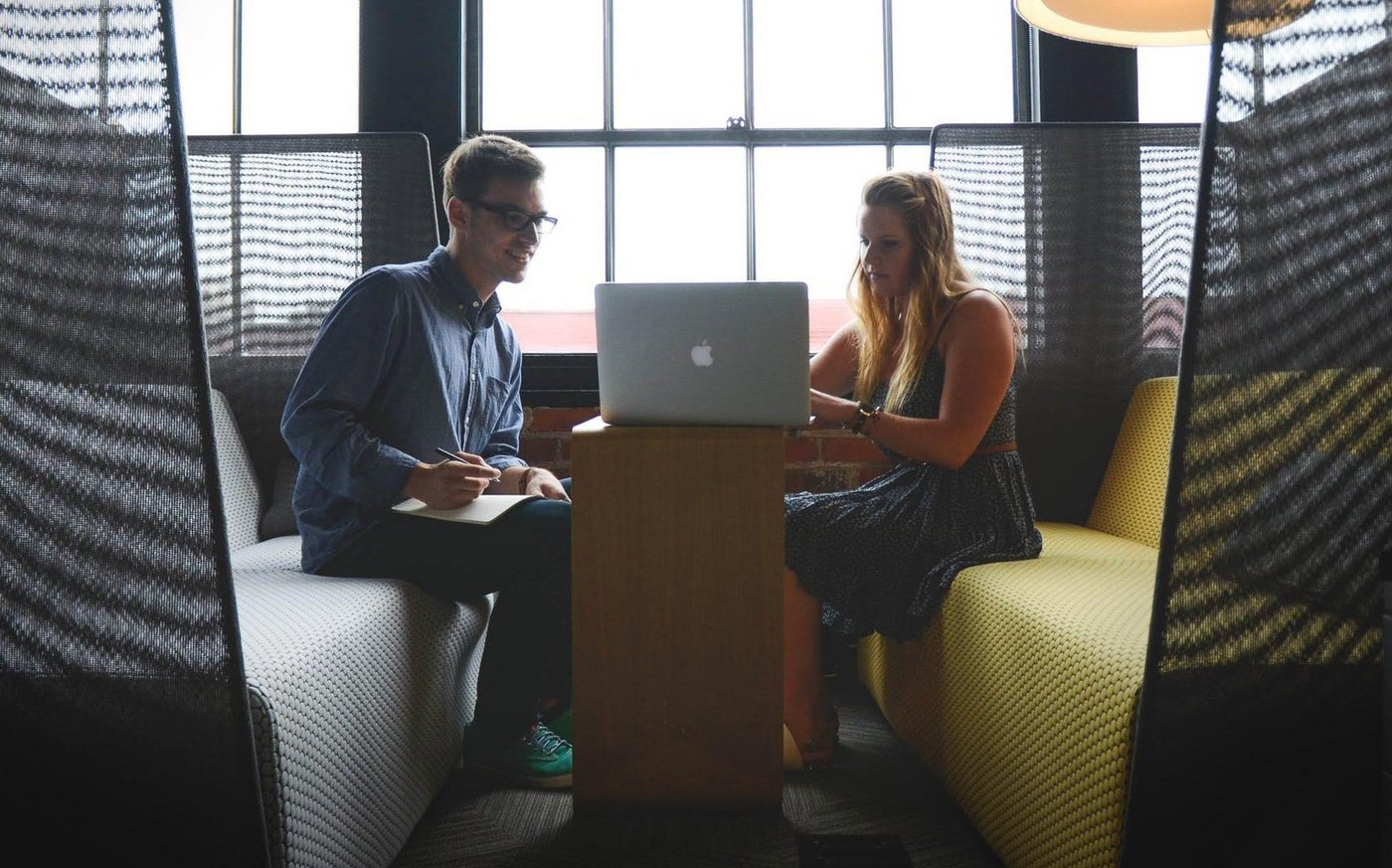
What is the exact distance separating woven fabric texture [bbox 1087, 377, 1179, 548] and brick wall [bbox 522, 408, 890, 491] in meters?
0.57

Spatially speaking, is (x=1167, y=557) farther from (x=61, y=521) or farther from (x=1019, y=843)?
(x=61, y=521)

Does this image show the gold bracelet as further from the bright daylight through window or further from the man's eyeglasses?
the bright daylight through window

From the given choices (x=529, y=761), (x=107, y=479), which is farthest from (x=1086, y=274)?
(x=107, y=479)

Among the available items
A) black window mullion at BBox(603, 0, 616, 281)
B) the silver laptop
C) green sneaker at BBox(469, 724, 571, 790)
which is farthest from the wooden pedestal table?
black window mullion at BBox(603, 0, 616, 281)

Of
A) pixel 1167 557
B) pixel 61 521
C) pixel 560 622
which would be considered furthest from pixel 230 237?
pixel 1167 557

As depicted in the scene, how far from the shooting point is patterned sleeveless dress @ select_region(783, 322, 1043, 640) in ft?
5.95

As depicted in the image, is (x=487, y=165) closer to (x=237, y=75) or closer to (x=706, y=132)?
(x=706, y=132)

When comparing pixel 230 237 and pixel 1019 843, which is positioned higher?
pixel 230 237

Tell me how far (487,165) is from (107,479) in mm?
1107

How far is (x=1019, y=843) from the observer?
4.54 feet

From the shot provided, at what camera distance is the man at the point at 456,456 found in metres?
1.68

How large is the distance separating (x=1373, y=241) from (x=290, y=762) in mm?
1157

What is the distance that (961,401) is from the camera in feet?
6.02

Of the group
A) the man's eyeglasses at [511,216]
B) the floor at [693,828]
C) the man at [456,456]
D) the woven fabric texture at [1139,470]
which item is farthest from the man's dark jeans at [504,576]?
the woven fabric texture at [1139,470]
